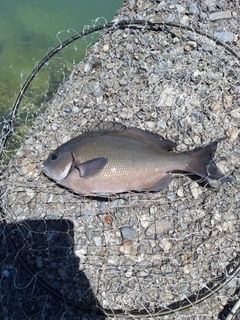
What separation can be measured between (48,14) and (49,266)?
122 inches

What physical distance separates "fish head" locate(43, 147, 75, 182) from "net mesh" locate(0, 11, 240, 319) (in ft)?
0.89

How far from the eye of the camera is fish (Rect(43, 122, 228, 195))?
2.52 meters

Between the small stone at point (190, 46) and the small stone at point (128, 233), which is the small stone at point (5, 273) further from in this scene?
the small stone at point (190, 46)

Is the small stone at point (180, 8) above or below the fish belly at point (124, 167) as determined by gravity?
above

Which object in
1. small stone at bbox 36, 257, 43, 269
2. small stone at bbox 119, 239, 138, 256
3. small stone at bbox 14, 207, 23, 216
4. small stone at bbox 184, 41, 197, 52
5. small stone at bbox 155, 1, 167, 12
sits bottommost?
small stone at bbox 36, 257, 43, 269

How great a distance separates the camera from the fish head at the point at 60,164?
8.40ft

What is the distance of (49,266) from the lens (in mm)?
2766

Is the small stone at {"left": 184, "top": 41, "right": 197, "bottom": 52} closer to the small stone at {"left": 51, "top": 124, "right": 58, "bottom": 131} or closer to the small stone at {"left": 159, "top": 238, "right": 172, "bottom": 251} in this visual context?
the small stone at {"left": 51, "top": 124, "right": 58, "bottom": 131}

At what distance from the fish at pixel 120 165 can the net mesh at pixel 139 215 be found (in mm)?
249

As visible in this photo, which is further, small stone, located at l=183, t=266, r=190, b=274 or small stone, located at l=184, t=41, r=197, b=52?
small stone, located at l=184, t=41, r=197, b=52

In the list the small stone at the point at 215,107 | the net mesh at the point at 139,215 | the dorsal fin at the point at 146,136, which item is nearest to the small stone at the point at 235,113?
the net mesh at the point at 139,215

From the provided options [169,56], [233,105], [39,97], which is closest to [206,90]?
[233,105]

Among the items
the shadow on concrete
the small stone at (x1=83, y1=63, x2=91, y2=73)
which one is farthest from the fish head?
the small stone at (x1=83, y1=63, x2=91, y2=73)

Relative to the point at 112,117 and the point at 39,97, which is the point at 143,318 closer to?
the point at 112,117
